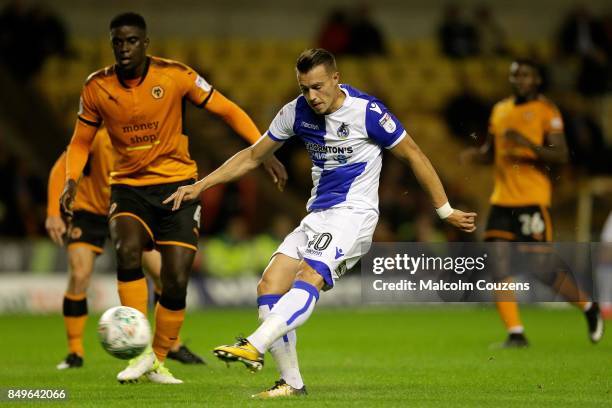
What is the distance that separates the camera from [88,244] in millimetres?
9984

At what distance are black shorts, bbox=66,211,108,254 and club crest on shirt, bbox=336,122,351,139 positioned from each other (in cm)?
326

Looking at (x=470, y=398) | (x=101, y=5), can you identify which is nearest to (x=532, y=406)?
(x=470, y=398)

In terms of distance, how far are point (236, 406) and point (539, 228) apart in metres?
5.03

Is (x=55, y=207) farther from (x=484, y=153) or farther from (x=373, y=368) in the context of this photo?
(x=484, y=153)

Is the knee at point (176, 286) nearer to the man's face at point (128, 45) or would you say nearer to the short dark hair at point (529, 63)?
the man's face at point (128, 45)

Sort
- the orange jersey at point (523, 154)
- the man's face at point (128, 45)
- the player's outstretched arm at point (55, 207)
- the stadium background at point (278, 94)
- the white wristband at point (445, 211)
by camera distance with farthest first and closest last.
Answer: the stadium background at point (278, 94) < the orange jersey at point (523, 154) < the player's outstretched arm at point (55, 207) < the man's face at point (128, 45) < the white wristband at point (445, 211)

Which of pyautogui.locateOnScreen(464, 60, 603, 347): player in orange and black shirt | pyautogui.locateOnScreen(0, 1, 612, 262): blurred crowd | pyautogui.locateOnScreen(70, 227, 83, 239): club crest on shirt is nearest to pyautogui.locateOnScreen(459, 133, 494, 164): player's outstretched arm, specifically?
pyautogui.locateOnScreen(464, 60, 603, 347): player in orange and black shirt

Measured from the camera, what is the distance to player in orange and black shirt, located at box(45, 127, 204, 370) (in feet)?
32.4

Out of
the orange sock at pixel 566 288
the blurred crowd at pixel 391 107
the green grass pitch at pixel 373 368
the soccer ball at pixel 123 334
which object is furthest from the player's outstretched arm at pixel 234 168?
the blurred crowd at pixel 391 107

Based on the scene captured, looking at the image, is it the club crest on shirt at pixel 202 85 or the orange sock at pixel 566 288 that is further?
the orange sock at pixel 566 288

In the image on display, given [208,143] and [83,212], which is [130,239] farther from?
[208,143]

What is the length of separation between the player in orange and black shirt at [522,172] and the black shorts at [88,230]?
3.27 m

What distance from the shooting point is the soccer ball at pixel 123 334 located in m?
7.66

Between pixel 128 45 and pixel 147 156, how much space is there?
2.53ft
